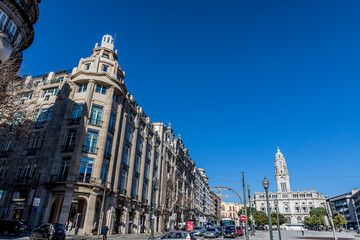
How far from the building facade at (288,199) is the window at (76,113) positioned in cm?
15300

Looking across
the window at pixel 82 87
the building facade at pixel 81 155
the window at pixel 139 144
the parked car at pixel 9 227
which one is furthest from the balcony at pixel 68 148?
the window at pixel 139 144

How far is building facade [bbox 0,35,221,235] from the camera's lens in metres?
28.4

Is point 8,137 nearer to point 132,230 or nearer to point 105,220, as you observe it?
point 105,220

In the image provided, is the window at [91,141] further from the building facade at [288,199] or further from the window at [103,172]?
the building facade at [288,199]

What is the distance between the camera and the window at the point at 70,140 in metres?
30.3

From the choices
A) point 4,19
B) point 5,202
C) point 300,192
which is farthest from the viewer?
point 300,192

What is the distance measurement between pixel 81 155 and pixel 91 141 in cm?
226

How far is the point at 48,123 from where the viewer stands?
33062 millimetres

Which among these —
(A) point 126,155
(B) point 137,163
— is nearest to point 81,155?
(A) point 126,155

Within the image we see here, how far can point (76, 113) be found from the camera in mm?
32375

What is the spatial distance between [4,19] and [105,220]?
83.2 feet

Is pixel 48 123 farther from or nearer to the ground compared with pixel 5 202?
farther from the ground

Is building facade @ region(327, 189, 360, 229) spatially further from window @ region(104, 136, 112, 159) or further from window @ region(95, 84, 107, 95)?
window @ region(95, 84, 107, 95)

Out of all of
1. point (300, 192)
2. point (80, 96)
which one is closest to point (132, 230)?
point (80, 96)
